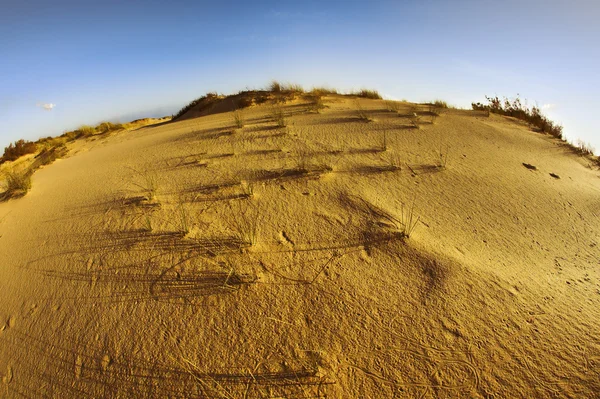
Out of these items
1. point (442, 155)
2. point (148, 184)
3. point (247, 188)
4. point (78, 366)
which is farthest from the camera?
point (442, 155)

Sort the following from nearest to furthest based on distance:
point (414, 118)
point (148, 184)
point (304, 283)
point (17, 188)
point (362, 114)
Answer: point (304, 283)
point (148, 184)
point (17, 188)
point (414, 118)
point (362, 114)

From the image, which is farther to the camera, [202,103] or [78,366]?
[202,103]

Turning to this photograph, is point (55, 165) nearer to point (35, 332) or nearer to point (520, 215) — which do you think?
point (35, 332)

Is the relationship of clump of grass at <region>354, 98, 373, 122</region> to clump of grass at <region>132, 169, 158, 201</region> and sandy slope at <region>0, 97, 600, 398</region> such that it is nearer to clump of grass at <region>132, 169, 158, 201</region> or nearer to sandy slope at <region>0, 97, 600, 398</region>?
sandy slope at <region>0, 97, 600, 398</region>

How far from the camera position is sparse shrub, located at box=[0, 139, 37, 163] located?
1139 centimetres

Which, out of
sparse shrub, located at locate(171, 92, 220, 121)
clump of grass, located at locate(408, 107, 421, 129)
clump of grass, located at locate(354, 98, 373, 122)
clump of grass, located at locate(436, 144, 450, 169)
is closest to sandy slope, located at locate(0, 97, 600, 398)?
clump of grass, located at locate(436, 144, 450, 169)

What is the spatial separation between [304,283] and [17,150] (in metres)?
14.1

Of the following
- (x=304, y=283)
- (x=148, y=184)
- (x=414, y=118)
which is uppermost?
(x=414, y=118)

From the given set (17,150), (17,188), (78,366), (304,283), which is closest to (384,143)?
(304,283)

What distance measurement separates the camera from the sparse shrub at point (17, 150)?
11.4 metres

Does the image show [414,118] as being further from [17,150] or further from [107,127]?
[17,150]

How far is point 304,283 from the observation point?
107 inches

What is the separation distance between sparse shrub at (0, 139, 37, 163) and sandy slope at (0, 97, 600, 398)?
9.04 m

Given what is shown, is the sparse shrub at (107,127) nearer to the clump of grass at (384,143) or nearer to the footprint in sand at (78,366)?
the clump of grass at (384,143)
